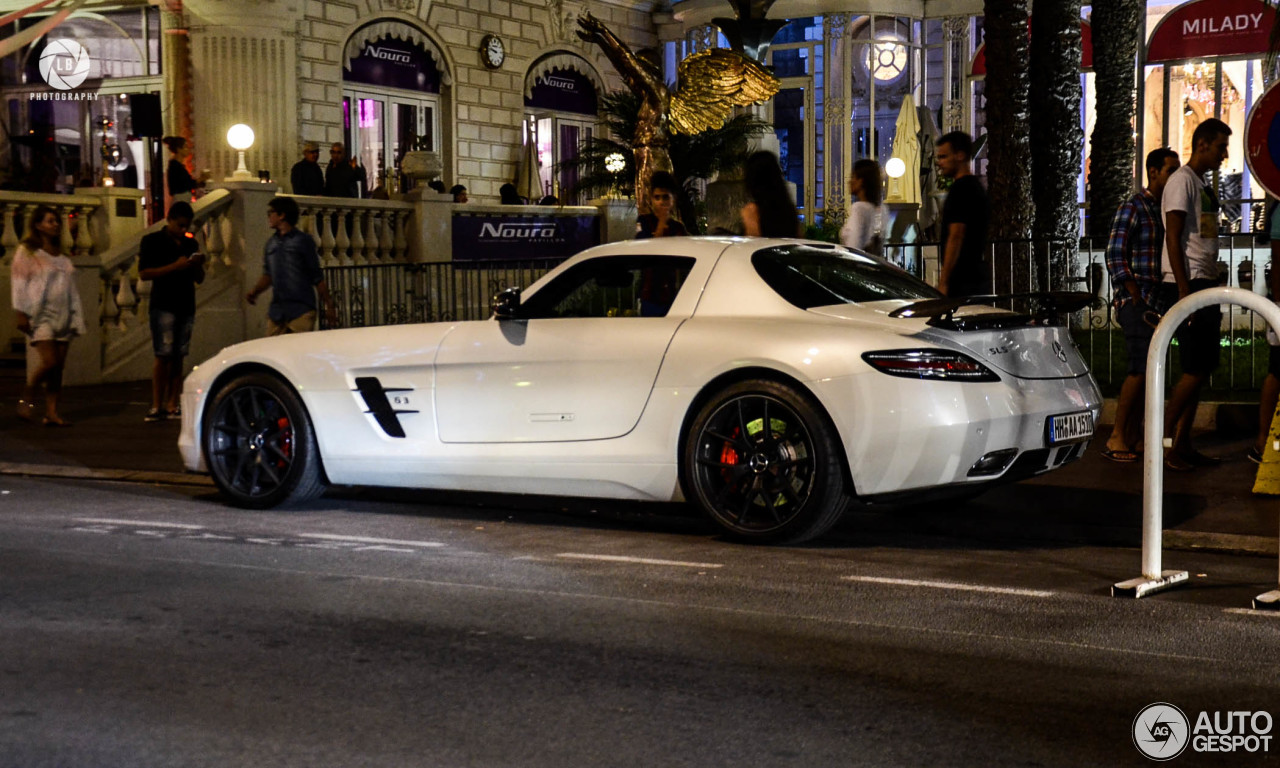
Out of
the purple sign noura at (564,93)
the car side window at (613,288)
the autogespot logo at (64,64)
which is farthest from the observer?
the purple sign noura at (564,93)

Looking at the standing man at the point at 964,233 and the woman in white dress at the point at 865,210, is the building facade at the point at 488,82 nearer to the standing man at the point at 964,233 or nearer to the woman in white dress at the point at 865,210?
the woman in white dress at the point at 865,210

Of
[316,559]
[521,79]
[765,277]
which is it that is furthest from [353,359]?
[521,79]

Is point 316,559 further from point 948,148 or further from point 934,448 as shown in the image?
point 948,148

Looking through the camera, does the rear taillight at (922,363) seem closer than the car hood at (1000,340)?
Yes

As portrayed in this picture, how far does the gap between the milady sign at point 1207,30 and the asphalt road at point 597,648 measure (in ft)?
91.5

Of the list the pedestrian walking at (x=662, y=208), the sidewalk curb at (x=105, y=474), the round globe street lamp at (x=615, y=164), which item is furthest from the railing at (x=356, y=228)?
the pedestrian walking at (x=662, y=208)

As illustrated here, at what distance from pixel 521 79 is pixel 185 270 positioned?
19873 mm

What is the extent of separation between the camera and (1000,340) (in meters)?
7.01

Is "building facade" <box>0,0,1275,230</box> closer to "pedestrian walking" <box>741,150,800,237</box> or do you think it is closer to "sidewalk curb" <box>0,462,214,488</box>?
"sidewalk curb" <box>0,462,214,488</box>

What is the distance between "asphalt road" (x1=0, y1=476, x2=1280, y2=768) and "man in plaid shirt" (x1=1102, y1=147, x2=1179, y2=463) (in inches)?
97.9

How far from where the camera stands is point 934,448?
6738 millimetres

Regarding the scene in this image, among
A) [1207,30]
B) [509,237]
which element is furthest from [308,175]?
[1207,30]

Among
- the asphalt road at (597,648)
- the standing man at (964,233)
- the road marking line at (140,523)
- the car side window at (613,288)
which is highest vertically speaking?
the standing man at (964,233)

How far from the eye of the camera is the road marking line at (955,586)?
6055mm
